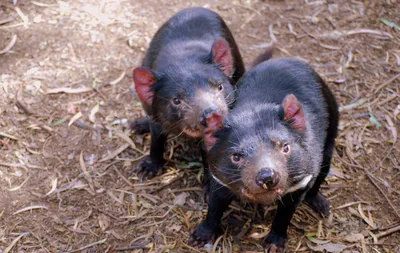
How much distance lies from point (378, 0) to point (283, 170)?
3.79 metres

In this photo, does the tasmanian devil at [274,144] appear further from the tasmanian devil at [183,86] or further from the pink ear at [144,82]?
the pink ear at [144,82]

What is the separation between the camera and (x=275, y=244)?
3.80 metres

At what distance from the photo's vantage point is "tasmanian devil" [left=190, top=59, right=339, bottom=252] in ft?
10.3

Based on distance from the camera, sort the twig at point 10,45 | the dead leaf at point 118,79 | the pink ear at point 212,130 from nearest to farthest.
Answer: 1. the pink ear at point 212,130
2. the dead leaf at point 118,79
3. the twig at point 10,45

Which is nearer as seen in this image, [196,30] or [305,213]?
[305,213]

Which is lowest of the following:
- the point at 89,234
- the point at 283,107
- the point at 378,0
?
the point at 89,234

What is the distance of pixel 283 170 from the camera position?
3119 millimetres

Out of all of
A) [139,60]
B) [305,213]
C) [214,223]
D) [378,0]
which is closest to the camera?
[214,223]

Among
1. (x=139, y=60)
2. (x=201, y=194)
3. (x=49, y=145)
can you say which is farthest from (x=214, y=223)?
(x=139, y=60)

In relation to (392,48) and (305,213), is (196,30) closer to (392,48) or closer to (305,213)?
(305,213)

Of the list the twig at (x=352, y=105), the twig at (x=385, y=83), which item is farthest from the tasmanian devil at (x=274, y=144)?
the twig at (x=385, y=83)

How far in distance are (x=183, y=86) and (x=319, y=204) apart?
144cm

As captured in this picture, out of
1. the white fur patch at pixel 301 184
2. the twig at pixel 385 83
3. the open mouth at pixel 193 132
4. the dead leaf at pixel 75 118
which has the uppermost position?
the white fur patch at pixel 301 184

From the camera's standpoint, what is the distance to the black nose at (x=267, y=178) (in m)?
2.94
